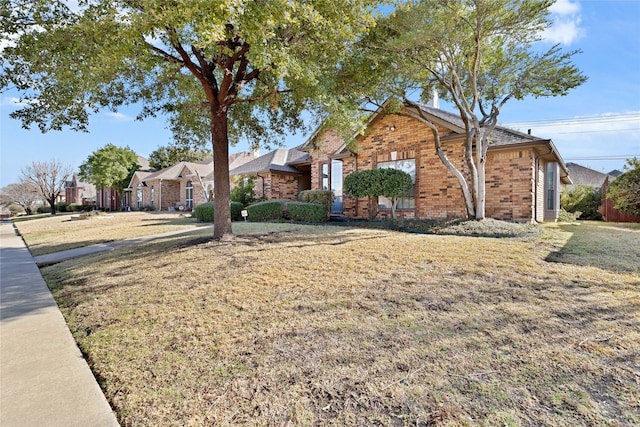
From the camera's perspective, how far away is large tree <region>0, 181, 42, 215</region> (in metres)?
37.6

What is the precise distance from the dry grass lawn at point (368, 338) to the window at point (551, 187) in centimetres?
1060

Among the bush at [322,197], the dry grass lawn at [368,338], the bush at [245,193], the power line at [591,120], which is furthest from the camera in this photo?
the power line at [591,120]

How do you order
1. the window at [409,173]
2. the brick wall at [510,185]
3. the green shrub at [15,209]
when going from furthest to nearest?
1. the green shrub at [15,209]
2. the window at [409,173]
3. the brick wall at [510,185]

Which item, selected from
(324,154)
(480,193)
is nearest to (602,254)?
(480,193)

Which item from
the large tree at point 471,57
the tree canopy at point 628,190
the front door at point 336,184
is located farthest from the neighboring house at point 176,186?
the tree canopy at point 628,190

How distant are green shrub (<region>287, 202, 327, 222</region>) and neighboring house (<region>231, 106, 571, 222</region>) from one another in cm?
223

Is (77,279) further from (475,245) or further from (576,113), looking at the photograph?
(576,113)

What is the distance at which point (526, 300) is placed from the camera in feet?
12.9

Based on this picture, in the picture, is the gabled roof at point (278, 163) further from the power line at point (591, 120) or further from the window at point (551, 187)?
the power line at point (591, 120)

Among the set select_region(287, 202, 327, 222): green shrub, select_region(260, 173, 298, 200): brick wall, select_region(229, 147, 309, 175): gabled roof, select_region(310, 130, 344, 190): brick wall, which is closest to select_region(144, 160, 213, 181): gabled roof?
select_region(229, 147, 309, 175): gabled roof

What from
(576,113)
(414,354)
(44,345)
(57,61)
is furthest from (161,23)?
(576,113)

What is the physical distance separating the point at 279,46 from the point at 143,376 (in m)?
5.83

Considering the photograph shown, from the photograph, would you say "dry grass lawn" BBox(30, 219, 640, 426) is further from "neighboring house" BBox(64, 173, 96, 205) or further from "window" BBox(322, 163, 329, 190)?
"neighboring house" BBox(64, 173, 96, 205)

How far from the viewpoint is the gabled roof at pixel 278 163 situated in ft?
63.6
